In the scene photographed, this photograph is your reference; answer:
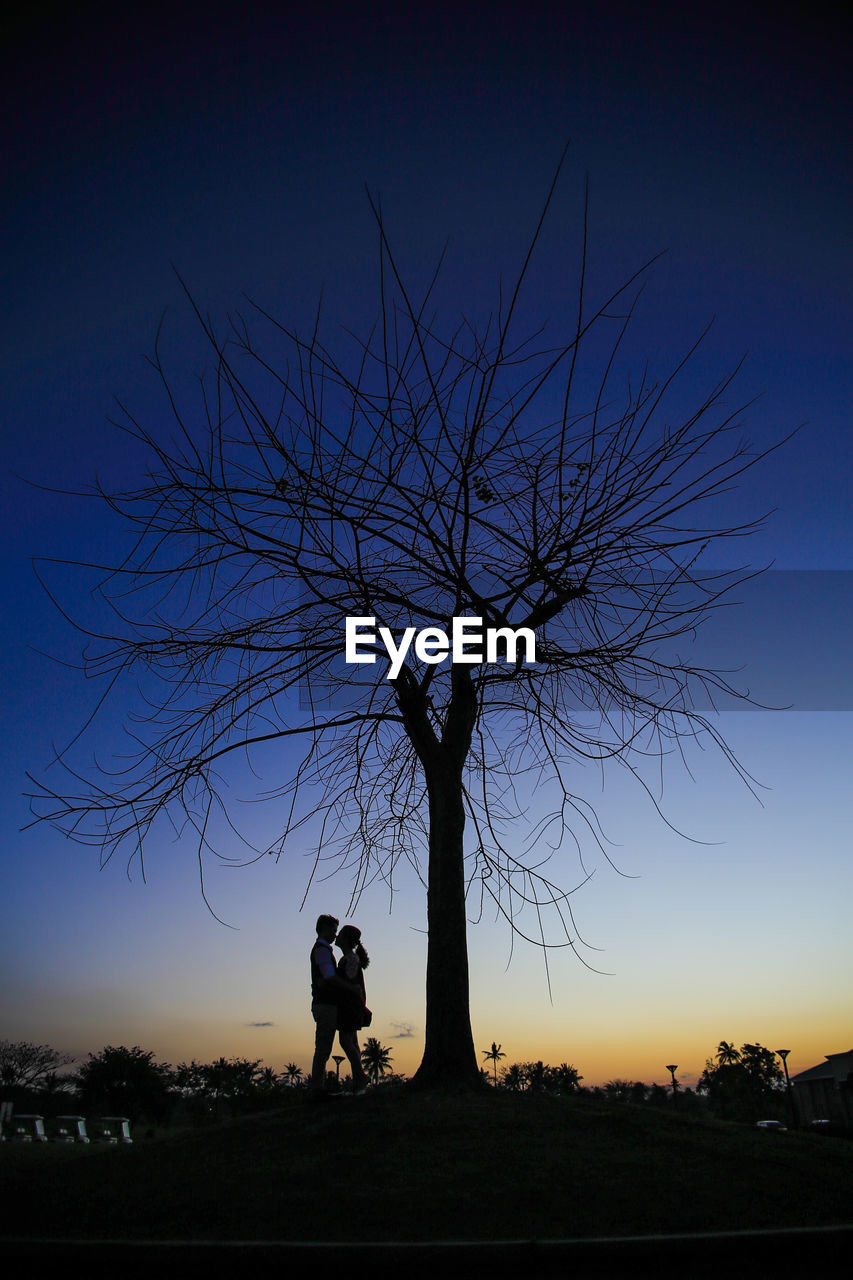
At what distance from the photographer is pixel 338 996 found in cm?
653

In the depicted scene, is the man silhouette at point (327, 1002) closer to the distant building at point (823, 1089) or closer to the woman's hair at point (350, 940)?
the woman's hair at point (350, 940)

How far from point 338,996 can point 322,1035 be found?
34 cm

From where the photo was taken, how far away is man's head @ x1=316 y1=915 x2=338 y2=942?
671 centimetres

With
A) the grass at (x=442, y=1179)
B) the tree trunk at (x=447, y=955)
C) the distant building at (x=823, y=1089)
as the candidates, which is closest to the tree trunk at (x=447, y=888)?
the tree trunk at (x=447, y=955)

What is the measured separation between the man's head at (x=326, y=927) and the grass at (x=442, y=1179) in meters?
1.52

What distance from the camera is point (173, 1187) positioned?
407cm

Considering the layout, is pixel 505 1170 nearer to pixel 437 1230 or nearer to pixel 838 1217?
pixel 437 1230

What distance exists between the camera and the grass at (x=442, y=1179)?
343 cm

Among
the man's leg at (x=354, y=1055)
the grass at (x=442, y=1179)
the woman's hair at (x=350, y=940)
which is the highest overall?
the woman's hair at (x=350, y=940)

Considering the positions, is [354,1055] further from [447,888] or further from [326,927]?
[447,888]

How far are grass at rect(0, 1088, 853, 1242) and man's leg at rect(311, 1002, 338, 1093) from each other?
2.84ft

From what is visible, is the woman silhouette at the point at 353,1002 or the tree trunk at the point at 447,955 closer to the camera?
the tree trunk at the point at 447,955

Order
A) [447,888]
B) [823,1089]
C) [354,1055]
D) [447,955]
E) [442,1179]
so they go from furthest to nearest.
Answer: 1. [823,1089]
2. [354,1055]
3. [447,888]
4. [447,955]
5. [442,1179]

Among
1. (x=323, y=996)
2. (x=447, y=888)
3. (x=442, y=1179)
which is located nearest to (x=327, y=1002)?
(x=323, y=996)
